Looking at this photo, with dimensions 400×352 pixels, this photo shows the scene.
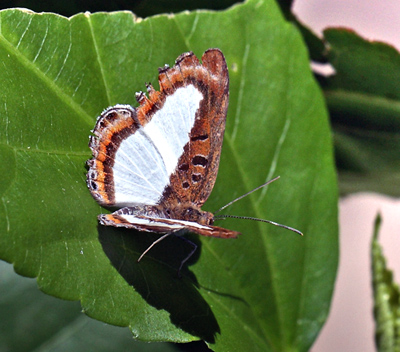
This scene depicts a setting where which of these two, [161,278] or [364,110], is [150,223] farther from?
[364,110]

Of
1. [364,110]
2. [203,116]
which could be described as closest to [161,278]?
[203,116]

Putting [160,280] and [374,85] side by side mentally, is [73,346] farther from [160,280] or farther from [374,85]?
[374,85]

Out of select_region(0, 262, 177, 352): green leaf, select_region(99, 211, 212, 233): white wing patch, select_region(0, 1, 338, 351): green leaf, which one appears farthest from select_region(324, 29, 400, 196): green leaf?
select_region(0, 262, 177, 352): green leaf

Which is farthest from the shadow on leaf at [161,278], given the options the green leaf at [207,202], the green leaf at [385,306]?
the green leaf at [385,306]

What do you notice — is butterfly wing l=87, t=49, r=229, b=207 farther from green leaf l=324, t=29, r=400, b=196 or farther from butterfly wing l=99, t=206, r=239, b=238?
green leaf l=324, t=29, r=400, b=196

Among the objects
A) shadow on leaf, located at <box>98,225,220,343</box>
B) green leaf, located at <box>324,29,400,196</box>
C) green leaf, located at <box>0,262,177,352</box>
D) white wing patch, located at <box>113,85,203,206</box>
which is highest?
green leaf, located at <box>324,29,400,196</box>
